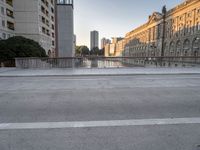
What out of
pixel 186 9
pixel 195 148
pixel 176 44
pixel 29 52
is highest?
pixel 186 9

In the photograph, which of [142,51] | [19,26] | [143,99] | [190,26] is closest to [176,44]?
[190,26]

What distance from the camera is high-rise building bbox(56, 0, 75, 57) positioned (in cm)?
5306

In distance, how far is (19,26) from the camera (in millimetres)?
42531

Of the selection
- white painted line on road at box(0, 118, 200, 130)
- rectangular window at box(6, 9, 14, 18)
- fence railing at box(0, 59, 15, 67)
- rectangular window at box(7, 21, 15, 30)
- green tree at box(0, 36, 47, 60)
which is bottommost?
white painted line on road at box(0, 118, 200, 130)

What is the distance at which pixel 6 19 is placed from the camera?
38125 millimetres

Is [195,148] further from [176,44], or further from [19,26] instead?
[176,44]

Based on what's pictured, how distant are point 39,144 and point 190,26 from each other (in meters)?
64.9

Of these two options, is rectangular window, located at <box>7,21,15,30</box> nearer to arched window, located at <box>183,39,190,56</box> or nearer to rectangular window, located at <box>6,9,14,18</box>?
rectangular window, located at <box>6,9,14,18</box>

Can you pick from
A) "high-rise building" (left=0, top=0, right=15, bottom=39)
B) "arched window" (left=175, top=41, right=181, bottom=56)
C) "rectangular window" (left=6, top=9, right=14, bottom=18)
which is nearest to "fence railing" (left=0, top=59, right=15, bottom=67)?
"high-rise building" (left=0, top=0, right=15, bottom=39)

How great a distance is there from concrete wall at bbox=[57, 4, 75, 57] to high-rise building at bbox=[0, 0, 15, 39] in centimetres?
1482

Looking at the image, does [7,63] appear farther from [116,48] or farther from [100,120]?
[116,48]

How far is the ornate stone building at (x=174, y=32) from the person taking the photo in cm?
5528

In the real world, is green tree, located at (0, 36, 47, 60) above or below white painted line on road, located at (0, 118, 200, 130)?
above

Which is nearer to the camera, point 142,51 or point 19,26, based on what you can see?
point 19,26
